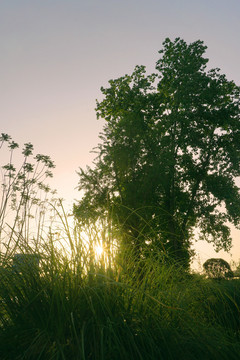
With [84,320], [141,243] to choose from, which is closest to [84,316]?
[84,320]

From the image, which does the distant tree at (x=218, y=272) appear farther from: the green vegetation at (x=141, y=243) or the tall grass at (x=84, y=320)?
the tall grass at (x=84, y=320)

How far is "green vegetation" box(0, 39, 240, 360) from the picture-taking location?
2484 mm

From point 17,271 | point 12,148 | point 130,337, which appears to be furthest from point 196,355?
point 12,148

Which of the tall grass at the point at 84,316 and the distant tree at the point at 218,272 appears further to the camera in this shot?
the distant tree at the point at 218,272

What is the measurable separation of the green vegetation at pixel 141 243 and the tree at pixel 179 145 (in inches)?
2.6

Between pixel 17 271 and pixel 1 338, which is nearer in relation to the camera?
pixel 1 338

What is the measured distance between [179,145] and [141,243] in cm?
1417

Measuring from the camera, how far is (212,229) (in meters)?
18.3

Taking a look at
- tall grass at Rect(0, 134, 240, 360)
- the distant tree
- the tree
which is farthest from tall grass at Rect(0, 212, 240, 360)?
the tree

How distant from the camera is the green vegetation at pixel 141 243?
2484mm

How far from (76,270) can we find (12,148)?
9.88 meters

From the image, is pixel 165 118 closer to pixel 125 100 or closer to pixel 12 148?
pixel 125 100

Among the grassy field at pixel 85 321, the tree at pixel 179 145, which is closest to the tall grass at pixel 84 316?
the grassy field at pixel 85 321

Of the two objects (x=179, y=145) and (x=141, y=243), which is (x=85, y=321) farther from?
(x=179, y=145)
